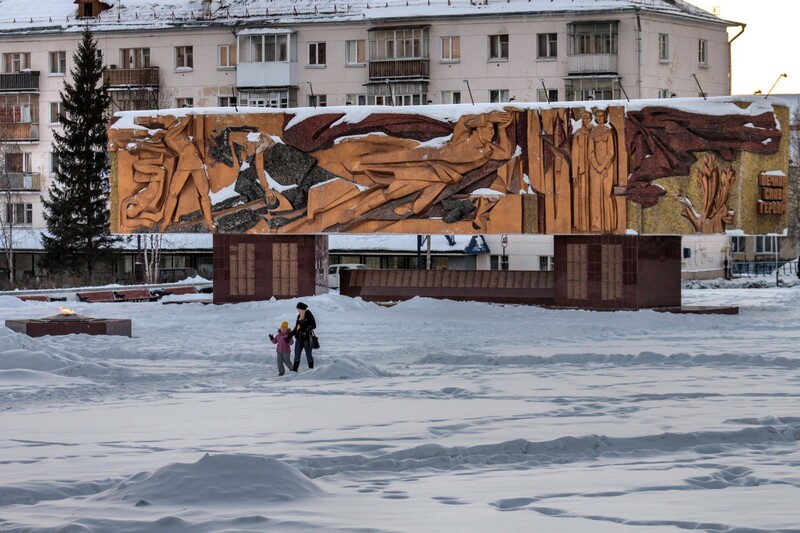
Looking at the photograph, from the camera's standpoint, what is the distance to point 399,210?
36156 mm

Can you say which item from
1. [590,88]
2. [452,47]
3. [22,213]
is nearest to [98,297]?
[452,47]

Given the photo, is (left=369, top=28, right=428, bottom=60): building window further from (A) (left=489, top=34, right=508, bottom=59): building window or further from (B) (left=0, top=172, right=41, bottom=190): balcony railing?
(B) (left=0, top=172, right=41, bottom=190): balcony railing

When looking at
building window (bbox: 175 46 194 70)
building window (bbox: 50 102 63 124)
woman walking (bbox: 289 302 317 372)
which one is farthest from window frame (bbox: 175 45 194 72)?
woman walking (bbox: 289 302 317 372)

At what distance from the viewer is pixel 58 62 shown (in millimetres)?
62469

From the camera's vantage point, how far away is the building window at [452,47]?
188 feet

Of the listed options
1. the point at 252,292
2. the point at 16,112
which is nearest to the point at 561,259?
the point at 252,292

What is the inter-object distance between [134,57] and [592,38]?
2040 centimetres

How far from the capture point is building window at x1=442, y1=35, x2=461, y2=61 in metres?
57.3

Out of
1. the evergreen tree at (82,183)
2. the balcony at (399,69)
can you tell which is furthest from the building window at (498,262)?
the evergreen tree at (82,183)

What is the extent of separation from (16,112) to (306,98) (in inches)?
556

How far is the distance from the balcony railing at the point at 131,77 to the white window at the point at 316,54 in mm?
6940

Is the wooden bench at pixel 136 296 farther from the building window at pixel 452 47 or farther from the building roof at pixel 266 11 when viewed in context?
the building window at pixel 452 47

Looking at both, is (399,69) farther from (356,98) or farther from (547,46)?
(547,46)

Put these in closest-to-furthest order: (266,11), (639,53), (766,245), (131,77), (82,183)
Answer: (639,53), (82,183), (266,11), (131,77), (766,245)
